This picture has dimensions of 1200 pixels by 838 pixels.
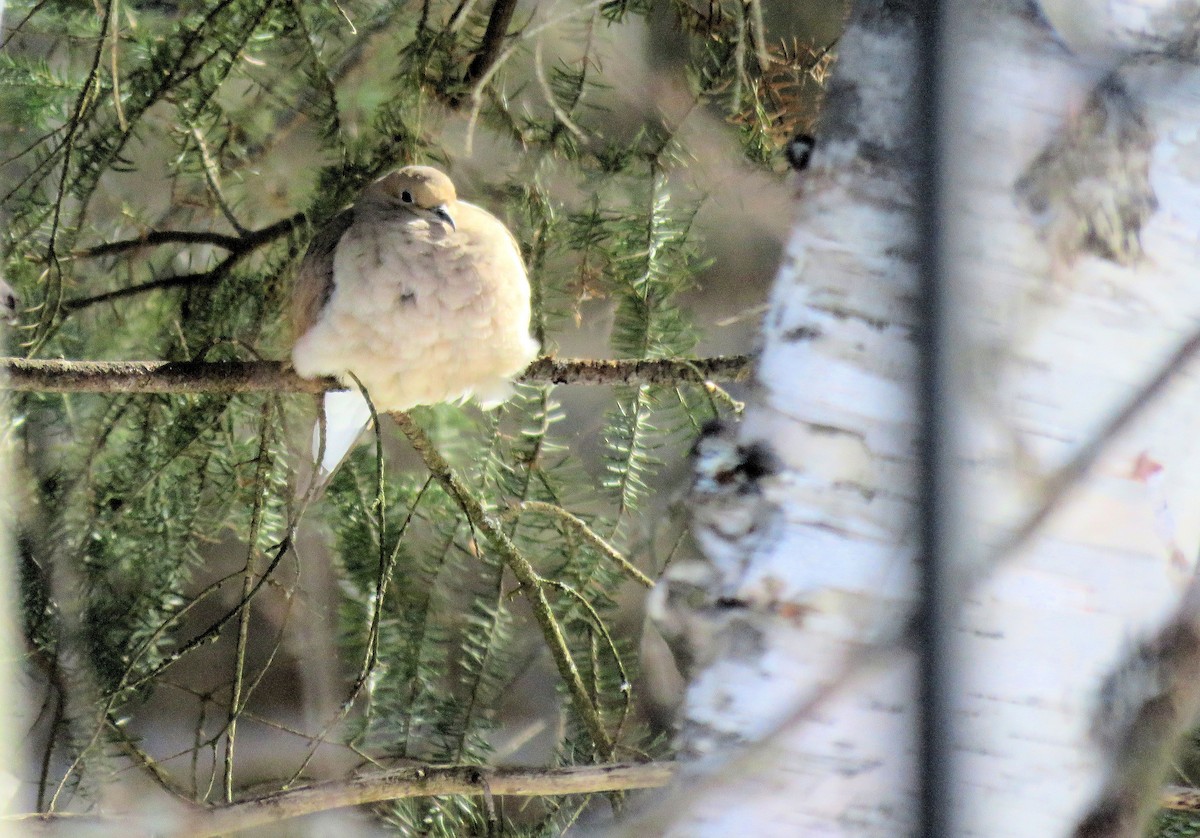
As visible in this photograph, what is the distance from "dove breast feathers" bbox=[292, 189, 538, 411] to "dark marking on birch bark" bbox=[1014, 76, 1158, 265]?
531 mm

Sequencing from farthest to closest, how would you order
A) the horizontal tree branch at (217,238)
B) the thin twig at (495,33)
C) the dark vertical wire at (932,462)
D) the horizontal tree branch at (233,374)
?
the horizontal tree branch at (217,238), the thin twig at (495,33), the horizontal tree branch at (233,374), the dark vertical wire at (932,462)

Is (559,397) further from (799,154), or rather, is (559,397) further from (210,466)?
(799,154)

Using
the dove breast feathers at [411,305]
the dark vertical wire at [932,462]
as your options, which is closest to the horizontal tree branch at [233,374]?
the dove breast feathers at [411,305]

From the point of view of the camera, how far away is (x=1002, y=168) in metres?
0.28

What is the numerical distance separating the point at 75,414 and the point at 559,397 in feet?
1.98

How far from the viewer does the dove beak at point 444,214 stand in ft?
2.74

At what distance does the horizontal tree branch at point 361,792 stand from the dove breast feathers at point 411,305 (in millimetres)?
260

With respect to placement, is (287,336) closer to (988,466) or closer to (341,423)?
(341,423)

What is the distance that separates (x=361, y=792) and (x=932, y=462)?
0.57m

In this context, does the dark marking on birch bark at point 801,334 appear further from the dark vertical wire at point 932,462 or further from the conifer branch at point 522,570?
the conifer branch at point 522,570

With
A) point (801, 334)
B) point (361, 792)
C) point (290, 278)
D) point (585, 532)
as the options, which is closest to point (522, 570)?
point (585, 532)

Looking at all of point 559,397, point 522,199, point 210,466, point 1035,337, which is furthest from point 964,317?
point 559,397

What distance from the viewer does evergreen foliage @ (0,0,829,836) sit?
32.4 inches

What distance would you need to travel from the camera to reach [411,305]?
0.82 metres
